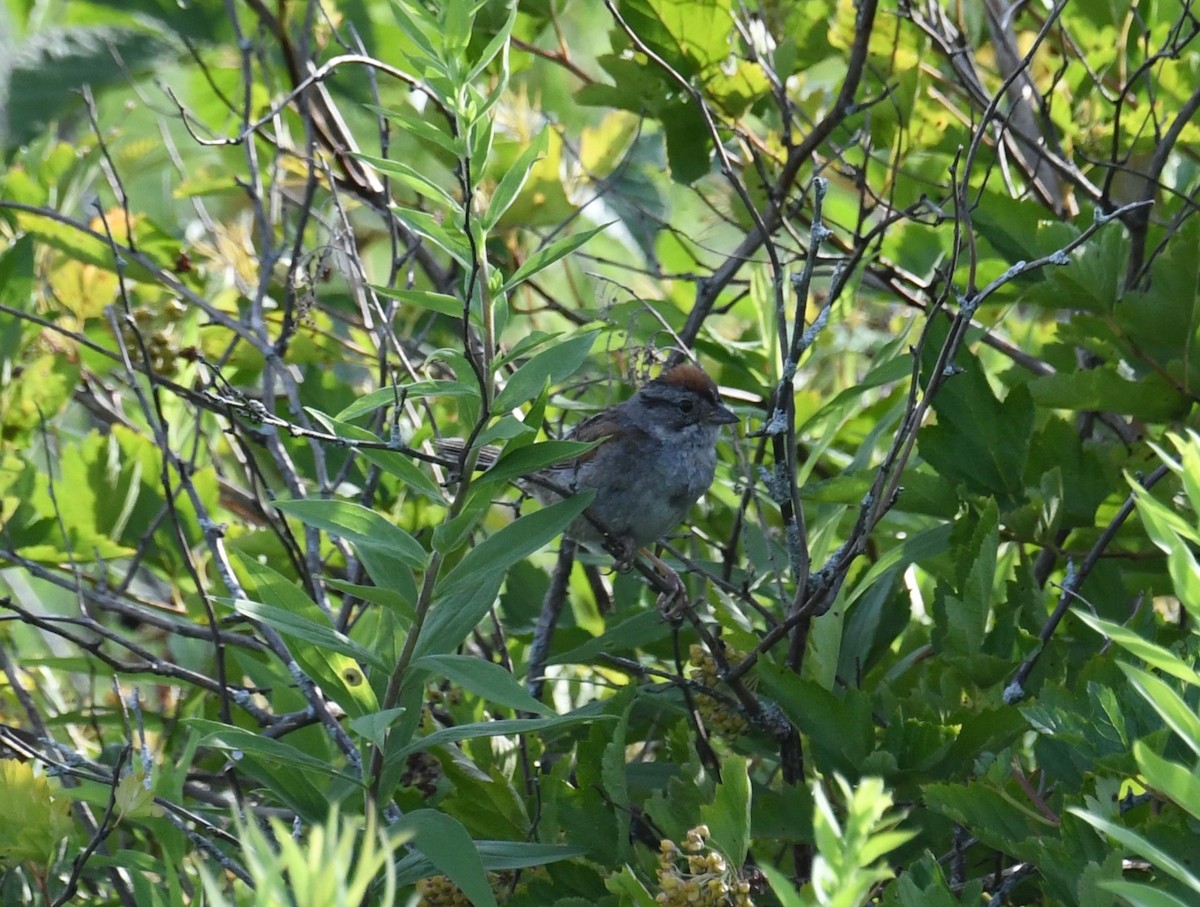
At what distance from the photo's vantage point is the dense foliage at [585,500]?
81.4 inches

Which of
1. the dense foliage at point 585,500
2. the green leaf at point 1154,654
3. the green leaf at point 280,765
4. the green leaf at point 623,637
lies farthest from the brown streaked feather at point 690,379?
the green leaf at point 1154,654

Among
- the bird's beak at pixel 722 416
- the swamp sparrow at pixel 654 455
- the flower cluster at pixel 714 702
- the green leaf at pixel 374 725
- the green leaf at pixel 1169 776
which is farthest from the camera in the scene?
the swamp sparrow at pixel 654 455

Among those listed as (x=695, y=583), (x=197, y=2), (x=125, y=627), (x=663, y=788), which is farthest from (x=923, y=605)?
(x=197, y=2)

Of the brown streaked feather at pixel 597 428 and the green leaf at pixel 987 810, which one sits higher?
the brown streaked feather at pixel 597 428

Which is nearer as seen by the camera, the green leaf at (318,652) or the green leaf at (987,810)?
the green leaf at (987,810)

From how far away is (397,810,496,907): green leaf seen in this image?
206 centimetres

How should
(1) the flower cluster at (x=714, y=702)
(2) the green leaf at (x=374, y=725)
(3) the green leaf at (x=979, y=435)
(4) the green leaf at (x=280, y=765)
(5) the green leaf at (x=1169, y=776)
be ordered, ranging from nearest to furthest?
(5) the green leaf at (x=1169, y=776), (2) the green leaf at (x=374, y=725), (4) the green leaf at (x=280, y=765), (1) the flower cluster at (x=714, y=702), (3) the green leaf at (x=979, y=435)

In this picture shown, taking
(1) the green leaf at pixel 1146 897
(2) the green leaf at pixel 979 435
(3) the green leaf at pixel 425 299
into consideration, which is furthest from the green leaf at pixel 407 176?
(2) the green leaf at pixel 979 435

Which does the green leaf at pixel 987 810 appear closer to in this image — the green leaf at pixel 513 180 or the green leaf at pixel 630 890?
the green leaf at pixel 630 890

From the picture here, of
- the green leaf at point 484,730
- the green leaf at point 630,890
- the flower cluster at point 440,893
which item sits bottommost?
the flower cluster at point 440,893

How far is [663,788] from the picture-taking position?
276 cm

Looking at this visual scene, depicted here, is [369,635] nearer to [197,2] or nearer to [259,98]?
[259,98]

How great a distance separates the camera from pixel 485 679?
2.08 m

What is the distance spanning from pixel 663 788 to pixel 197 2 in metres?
3.30
